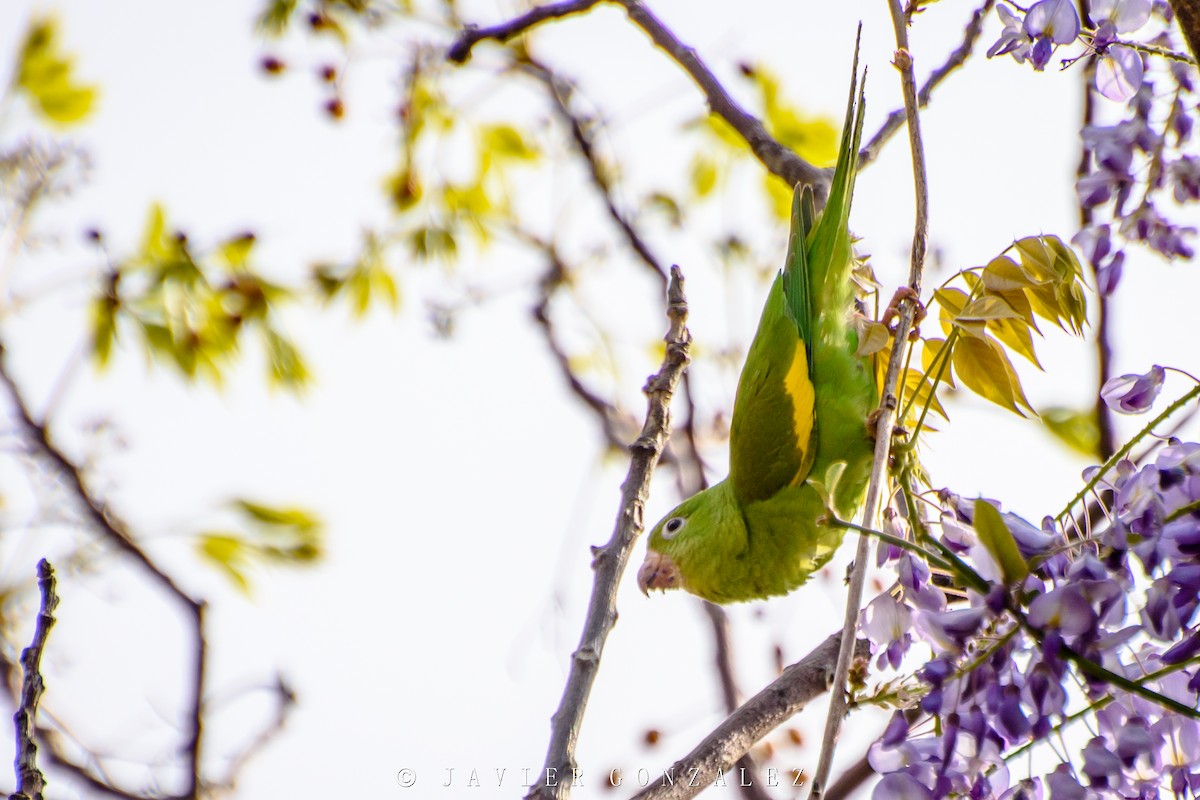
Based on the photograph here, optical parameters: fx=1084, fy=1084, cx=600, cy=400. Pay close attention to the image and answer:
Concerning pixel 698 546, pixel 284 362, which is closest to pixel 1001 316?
pixel 698 546

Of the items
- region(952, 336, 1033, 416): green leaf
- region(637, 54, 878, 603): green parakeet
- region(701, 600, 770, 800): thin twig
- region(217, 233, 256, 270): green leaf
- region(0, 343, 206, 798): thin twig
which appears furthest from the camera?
region(217, 233, 256, 270): green leaf

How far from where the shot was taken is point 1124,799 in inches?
60.4

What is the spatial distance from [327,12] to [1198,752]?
181 inches

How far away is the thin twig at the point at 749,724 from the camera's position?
6.59 feet

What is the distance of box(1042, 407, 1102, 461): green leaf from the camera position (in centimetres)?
318

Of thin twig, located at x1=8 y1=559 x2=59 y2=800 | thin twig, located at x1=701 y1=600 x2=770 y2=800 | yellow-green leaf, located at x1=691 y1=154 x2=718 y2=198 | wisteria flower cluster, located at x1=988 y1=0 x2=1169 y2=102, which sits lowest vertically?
thin twig, located at x1=8 y1=559 x2=59 y2=800

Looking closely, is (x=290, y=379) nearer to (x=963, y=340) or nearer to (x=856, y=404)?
(x=856, y=404)

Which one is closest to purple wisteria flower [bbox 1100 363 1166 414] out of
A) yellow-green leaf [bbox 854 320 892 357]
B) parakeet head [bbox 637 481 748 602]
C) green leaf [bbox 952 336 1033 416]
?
green leaf [bbox 952 336 1033 416]

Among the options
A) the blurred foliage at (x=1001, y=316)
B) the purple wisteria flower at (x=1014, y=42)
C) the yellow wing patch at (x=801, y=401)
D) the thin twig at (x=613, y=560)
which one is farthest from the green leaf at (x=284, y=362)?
the purple wisteria flower at (x=1014, y=42)

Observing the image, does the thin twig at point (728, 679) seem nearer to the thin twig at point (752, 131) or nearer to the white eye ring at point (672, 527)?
the white eye ring at point (672, 527)

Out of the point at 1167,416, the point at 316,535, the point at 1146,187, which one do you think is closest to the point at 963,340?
the point at 1146,187

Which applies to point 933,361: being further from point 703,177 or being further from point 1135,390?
point 703,177

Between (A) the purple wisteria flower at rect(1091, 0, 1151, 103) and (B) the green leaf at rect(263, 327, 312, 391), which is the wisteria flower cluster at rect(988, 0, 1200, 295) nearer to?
(A) the purple wisteria flower at rect(1091, 0, 1151, 103)

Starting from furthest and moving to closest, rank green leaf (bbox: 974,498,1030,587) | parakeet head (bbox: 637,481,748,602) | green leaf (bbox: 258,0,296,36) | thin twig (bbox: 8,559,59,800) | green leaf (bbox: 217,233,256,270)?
green leaf (bbox: 258,0,296,36), green leaf (bbox: 217,233,256,270), parakeet head (bbox: 637,481,748,602), thin twig (bbox: 8,559,59,800), green leaf (bbox: 974,498,1030,587)
